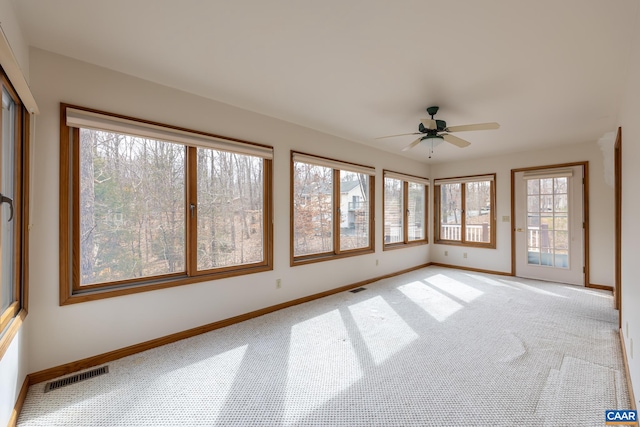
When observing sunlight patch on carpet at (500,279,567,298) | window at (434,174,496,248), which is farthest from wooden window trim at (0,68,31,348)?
window at (434,174,496,248)

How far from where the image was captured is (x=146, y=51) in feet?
6.93

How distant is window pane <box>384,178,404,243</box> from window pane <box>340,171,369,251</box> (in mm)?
555

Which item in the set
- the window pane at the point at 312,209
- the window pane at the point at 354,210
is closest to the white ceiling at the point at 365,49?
the window pane at the point at 312,209

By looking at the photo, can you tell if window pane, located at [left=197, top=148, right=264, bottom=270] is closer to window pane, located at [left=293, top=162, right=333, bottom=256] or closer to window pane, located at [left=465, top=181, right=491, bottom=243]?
window pane, located at [left=293, top=162, right=333, bottom=256]

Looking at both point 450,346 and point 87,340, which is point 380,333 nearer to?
point 450,346

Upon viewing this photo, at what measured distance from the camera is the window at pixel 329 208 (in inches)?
151

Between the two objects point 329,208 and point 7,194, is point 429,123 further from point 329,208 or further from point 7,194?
point 7,194

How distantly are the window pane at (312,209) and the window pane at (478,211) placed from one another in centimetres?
324

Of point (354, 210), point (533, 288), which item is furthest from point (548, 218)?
point (354, 210)

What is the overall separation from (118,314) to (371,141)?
3.90 meters

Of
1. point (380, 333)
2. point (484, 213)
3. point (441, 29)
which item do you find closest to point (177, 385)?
point (380, 333)

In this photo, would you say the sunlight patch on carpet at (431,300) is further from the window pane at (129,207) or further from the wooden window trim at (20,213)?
the wooden window trim at (20,213)

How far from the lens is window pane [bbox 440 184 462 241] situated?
6051 millimetres

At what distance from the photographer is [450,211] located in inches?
243
